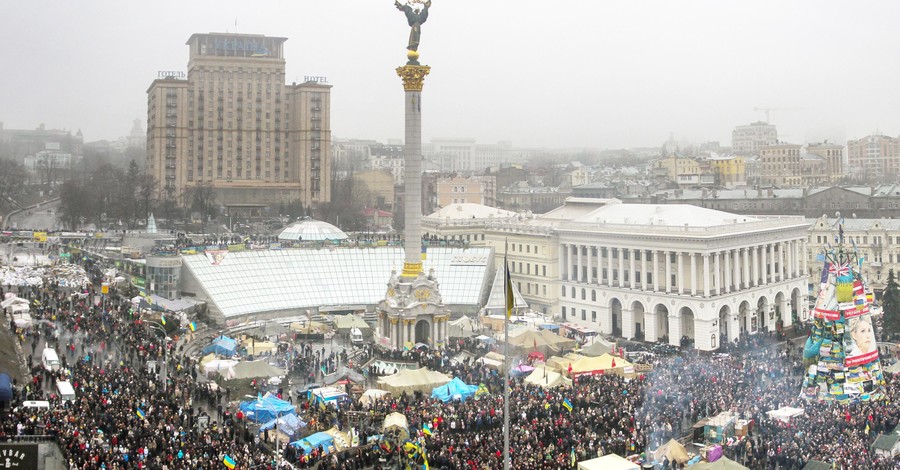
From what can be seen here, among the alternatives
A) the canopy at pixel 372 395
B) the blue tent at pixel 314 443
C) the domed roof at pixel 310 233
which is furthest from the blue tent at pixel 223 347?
the domed roof at pixel 310 233

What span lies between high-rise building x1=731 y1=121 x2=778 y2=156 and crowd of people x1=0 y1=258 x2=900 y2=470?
136994mm

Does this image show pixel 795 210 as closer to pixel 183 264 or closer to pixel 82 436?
pixel 183 264

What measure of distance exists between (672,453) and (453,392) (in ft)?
29.6

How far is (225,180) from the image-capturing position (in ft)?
344

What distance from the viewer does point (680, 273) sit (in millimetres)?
53062

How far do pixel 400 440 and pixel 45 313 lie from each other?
18.9 metres

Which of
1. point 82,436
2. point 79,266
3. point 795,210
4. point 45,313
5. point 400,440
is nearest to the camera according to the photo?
point 82,436

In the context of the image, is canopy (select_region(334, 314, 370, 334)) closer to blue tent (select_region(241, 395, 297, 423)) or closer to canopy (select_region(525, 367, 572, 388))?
canopy (select_region(525, 367, 572, 388))

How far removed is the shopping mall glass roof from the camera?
5503cm

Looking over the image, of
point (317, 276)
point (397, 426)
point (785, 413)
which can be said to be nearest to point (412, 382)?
point (397, 426)

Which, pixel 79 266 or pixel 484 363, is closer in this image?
pixel 484 363

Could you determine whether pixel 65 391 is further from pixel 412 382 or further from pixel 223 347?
pixel 223 347

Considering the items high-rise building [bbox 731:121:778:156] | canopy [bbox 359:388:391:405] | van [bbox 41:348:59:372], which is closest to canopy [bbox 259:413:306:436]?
canopy [bbox 359:388:391:405]

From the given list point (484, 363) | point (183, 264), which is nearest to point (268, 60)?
point (183, 264)
